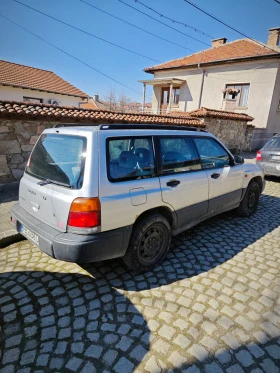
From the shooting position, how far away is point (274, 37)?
1772 centimetres

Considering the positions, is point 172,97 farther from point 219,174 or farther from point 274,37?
point 219,174

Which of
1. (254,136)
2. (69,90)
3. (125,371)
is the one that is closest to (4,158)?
(125,371)

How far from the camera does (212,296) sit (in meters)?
2.50

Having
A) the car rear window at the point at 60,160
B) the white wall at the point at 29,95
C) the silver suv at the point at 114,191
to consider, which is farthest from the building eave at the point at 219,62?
the car rear window at the point at 60,160

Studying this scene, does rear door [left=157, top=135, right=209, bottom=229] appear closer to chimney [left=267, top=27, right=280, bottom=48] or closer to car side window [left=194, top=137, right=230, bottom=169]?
car side window [left=194, top=137, right=230, bottom=169]

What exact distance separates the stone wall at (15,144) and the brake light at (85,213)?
15.8 ft

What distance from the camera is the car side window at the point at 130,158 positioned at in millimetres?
2418

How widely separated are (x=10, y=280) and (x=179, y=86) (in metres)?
21.8

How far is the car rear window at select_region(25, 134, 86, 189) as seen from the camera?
2.31 m

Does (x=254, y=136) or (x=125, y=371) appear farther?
(x=254, y=136)

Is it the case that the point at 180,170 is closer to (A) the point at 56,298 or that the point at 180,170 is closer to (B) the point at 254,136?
(A) the point at 56,298

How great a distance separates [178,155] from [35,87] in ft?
63.5

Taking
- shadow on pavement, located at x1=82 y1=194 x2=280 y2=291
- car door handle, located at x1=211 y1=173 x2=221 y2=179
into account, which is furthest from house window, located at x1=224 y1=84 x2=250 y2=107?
car door handle, located at x1=211 y1=173 x2=221 y2=179

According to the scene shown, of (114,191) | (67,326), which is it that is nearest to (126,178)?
(114,191)
